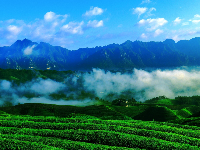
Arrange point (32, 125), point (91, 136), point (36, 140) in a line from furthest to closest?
point (32, 125), point (91, 136), point (36, 140)

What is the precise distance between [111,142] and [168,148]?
47.0 ft

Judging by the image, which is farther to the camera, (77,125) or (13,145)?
(77,125)

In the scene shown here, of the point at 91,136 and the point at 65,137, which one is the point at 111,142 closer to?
the point at 91,136

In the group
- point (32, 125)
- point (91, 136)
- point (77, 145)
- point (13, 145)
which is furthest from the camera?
point (32, 125)

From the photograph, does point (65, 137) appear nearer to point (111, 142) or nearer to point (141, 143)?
point (111, 142)

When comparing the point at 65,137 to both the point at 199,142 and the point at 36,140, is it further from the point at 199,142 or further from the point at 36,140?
the point at 199,142

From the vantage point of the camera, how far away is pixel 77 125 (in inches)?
2261

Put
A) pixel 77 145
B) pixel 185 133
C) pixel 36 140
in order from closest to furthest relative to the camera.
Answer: pixel 77 145 < pixel 36 140 < pixel 185 133

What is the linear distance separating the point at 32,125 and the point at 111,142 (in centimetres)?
3007

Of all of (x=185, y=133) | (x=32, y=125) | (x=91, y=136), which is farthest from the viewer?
(x=32, y=125)

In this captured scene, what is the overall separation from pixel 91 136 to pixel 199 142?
29348 millimetres

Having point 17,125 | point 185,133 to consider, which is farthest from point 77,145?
point 185,133

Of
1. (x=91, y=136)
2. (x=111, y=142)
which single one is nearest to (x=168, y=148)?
(x=111, y=142)

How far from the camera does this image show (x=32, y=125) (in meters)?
58.8
